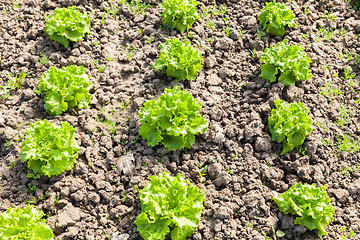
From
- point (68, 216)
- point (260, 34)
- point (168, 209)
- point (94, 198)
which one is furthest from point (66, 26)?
point (168, 209)

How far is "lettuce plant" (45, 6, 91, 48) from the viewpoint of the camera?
6895 mm

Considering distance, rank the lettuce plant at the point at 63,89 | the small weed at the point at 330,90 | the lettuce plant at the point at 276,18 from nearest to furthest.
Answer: the lettuce plant at the point at 63,89
the small weed at the point at 330,90
the lettuce plant at the point at 276,18

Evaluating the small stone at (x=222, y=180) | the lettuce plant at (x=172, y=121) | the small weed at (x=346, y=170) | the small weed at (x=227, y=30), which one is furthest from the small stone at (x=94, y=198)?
the small weed at (x=227, y=30)

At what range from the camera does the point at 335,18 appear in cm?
762

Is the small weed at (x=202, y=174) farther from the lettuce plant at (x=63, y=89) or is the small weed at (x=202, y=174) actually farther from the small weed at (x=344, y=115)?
the small weed at (x=344, y=115)

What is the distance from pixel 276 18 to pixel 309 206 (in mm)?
3346

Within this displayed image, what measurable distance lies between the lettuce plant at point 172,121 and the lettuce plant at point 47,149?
1.08 meters

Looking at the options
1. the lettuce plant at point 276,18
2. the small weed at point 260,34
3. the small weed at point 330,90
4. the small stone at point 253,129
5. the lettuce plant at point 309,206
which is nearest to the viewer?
the lettuce plant at point 309,206

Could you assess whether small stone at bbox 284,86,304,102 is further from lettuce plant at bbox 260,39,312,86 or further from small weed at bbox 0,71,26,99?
small weed at bbox 0,71,26,99

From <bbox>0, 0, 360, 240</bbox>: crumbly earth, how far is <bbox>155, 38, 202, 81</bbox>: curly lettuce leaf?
0.56ft

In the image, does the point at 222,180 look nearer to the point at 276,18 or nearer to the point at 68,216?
the point at 68,216

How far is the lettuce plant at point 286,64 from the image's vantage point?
6.39 metres

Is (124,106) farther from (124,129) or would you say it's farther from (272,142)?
(272,142)

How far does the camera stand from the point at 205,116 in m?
6.27
